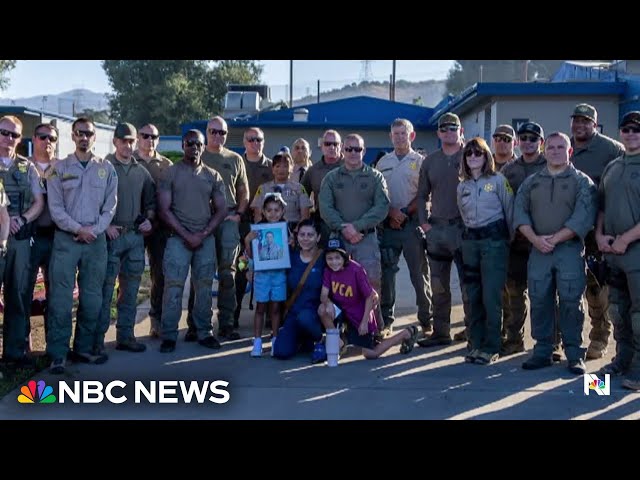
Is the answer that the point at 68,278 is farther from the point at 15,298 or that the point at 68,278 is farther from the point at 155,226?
the point at 155,226

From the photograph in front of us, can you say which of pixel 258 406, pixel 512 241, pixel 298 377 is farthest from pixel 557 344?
pixel 258 406

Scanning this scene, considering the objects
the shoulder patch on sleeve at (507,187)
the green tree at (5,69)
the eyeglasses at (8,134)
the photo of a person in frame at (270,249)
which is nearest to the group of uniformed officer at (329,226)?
the eyeglasses at (8,134)

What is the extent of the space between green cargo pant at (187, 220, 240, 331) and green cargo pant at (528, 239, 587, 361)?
2.97 meters

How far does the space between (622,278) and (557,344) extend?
1188 mm

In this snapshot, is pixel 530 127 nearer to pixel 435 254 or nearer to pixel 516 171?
pixel 516 171

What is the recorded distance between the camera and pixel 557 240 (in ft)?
21.4

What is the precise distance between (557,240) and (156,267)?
4.01m

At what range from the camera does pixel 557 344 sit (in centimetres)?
733

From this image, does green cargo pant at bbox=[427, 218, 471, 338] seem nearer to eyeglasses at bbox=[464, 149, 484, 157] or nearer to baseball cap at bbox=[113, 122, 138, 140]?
eyeglasses at bbox=[464, 149, 484, 157]

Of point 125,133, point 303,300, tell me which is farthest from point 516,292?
point 125,133

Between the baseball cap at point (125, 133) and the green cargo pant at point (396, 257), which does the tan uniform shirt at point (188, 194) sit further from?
the green cargo pant at point (396, 257)

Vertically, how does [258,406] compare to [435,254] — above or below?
below

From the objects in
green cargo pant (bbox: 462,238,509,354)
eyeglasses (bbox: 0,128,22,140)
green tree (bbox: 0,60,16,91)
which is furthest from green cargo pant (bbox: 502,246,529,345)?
green tree (bbox: 0,60,16,91)

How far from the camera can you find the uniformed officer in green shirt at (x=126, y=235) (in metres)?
7.23
